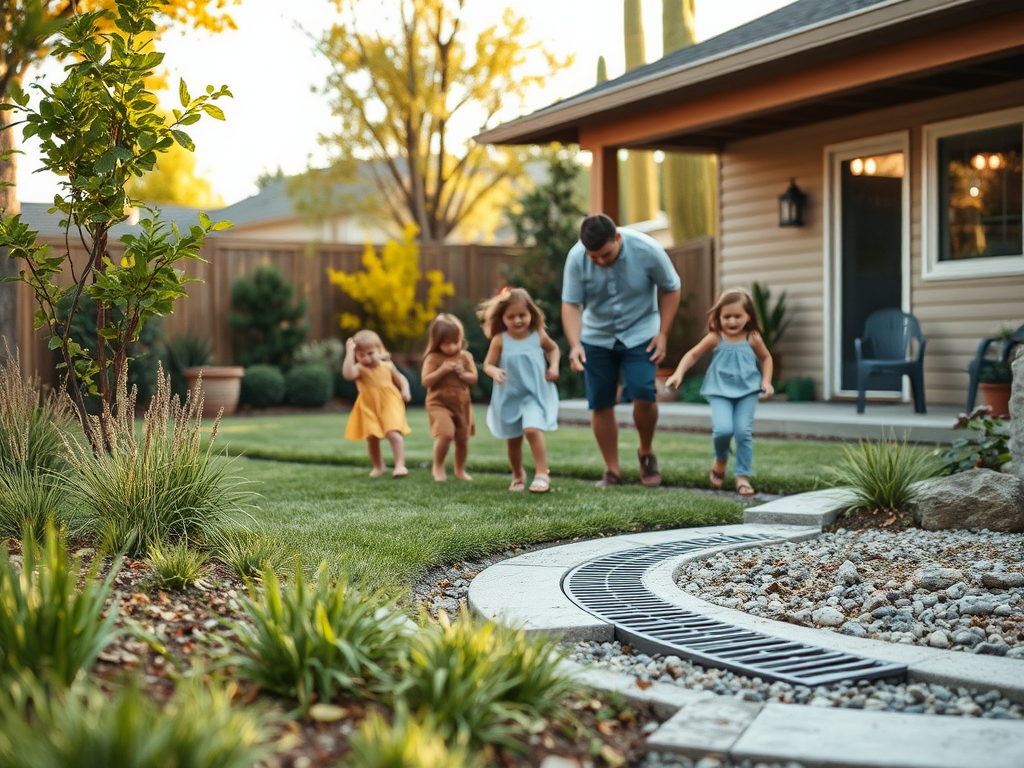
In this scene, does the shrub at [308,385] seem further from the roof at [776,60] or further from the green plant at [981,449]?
the green plant at [981,449]

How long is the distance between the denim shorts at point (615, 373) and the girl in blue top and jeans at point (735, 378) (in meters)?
0.18

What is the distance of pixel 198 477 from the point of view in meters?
3.77

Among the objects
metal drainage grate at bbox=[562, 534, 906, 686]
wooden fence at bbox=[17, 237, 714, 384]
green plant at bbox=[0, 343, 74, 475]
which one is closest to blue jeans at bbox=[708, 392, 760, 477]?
metal drainage grate at bbox=[562, 534, 906, 686]

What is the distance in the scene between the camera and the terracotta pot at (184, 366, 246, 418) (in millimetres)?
12516

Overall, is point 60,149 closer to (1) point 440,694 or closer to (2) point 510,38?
(1) point 440,694

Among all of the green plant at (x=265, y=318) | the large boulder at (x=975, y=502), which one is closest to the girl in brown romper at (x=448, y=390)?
the large boulder at (x=975, y=502)

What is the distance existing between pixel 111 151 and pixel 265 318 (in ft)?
32.9

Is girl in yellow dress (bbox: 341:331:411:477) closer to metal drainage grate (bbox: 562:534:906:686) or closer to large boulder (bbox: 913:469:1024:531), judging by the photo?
metal drainage grate (bbox: 562:534:906:686)

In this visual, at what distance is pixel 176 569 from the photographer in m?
3.09

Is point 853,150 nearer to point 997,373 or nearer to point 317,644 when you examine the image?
point 997,373

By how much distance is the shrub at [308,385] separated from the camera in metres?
13.3

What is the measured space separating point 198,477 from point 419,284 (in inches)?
466

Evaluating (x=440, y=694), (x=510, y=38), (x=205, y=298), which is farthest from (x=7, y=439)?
(x=510, y=38)

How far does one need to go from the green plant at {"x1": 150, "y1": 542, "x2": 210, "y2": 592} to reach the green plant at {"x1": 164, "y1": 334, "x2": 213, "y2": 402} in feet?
32.1
